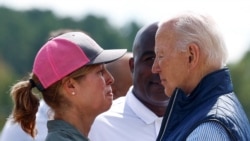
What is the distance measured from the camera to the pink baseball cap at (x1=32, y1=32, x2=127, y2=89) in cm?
454

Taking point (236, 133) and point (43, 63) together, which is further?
point (43, 63)

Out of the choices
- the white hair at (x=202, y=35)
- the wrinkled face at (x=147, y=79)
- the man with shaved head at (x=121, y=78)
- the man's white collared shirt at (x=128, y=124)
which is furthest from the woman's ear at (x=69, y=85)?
the man with shaved head at (x=121, y=78)

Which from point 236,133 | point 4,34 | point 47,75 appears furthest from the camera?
point 4,34

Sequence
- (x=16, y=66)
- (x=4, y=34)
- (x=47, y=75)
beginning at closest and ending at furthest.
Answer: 1. (x=47, y=75)
2. (x=16, y=66)
3. (x=4, y=34)

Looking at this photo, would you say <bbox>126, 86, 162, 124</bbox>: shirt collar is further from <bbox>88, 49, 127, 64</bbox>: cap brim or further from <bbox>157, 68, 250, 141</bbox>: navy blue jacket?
<bbox>157, 68, 250, 141</bbox>: navy blue jacket

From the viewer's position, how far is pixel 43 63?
181 inches

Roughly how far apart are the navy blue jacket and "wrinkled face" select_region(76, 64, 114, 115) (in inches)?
16.0

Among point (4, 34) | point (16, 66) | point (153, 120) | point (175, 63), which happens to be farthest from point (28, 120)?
point (4, 34)

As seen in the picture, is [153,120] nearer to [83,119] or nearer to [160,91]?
[160,91]

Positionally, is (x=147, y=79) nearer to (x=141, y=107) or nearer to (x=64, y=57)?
(x=141, y=107)

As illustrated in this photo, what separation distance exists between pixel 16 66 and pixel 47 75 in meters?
73.5

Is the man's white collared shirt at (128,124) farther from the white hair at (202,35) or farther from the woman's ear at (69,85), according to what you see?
the white hair at (202,35)

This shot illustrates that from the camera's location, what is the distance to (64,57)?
4.56 m

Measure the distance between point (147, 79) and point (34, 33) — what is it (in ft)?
253
